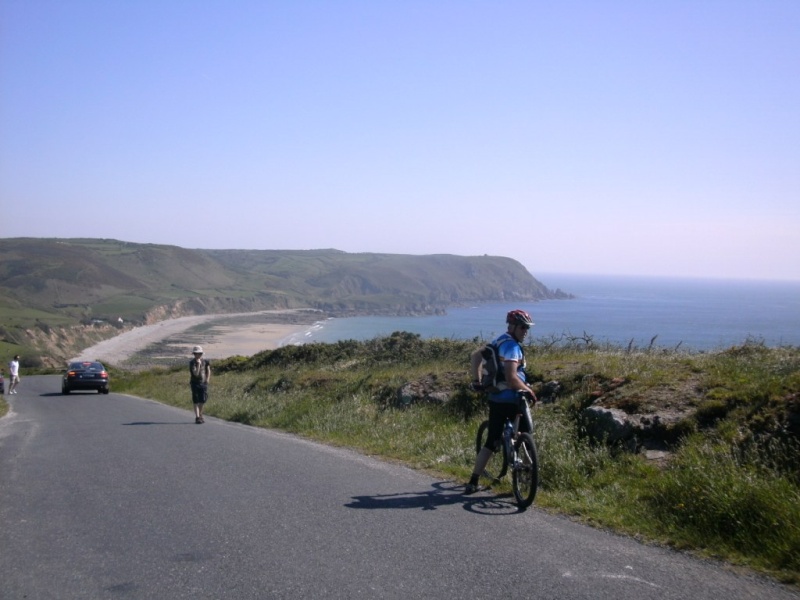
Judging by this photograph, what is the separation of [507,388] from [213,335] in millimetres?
92305

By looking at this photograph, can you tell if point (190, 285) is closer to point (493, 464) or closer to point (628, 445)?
point (493, 464)

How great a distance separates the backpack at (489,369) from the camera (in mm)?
6902

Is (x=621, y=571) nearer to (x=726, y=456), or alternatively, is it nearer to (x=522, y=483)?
(x=522, y=483)

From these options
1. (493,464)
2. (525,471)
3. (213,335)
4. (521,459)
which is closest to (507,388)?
(521,459)

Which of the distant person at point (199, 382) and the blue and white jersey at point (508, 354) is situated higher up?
the blue and white jersey at point (508, 354)

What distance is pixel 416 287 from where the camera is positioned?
14438cm

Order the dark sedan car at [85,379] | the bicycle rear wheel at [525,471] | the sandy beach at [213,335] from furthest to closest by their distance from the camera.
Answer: the sandy beach at [213,335]
the dark sedan car at [85,379]
the bicycle rear wheel at [525,471]

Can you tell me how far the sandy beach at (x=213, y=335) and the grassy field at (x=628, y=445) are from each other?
50.6 meters

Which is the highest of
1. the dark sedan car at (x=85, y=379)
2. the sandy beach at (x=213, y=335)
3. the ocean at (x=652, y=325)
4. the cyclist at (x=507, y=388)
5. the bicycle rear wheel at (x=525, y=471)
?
the cyclist at (x=507, y=388)

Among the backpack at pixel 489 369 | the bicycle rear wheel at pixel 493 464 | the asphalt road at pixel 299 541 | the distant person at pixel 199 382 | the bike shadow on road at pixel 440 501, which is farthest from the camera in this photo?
the distant person at pixel 199 382

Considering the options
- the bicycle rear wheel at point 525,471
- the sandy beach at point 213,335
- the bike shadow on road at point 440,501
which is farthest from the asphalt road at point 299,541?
the sandy beach at point 213,335

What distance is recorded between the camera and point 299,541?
217 inches

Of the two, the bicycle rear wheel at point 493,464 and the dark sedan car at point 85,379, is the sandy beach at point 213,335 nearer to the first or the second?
the dark sedan car at point 85,379

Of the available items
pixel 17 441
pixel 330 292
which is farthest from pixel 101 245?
pixel 17 441
